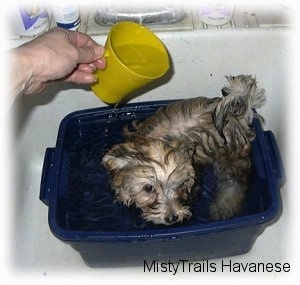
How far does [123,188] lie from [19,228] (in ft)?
2.28

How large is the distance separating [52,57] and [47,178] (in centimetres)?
69

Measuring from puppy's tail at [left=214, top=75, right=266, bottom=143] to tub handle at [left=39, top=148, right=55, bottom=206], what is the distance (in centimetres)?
74

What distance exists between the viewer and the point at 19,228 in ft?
7.98

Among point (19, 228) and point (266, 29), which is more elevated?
point (266, 29)

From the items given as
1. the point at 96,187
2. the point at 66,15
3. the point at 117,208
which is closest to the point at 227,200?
the point at 117,208

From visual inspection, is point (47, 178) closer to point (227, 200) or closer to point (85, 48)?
point (85, 48)

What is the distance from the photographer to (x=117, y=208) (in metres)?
2.21

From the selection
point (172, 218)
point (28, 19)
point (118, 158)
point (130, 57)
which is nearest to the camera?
point (172, 218)

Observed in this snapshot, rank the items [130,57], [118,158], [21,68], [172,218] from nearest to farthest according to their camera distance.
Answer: [21,68]
[172,218]
[118,158]
[130,57]

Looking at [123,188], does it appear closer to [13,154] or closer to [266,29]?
[13,154]

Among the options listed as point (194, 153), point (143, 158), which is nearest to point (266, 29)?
point (194, 153)

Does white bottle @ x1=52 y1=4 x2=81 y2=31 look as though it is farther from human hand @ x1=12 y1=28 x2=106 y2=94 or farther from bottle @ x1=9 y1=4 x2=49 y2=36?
human hand @ x1=12 y1=28 x2=106 y2=94

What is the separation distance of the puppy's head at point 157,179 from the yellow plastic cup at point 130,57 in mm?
238

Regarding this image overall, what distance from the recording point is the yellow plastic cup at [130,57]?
202cm
